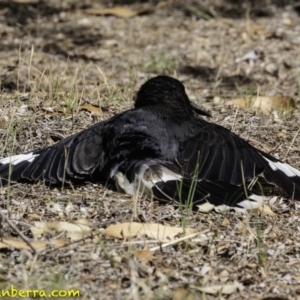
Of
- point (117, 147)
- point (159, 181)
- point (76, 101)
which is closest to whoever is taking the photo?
point (159, 181)

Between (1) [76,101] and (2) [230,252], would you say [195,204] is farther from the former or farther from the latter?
Result: (1) [76,101]

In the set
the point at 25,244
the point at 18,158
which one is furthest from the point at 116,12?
the point at 25,244

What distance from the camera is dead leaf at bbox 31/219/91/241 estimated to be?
4320 millimetres

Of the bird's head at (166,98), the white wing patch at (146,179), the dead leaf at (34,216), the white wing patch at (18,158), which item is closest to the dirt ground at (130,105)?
the dead leaf at (34,216)

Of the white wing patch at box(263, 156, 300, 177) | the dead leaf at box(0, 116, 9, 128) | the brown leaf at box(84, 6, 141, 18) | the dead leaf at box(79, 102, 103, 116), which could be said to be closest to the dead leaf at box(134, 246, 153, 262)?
the white wing patch at box(263, 156, 300, 177)

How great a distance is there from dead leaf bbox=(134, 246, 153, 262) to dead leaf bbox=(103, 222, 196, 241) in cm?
Result: 17

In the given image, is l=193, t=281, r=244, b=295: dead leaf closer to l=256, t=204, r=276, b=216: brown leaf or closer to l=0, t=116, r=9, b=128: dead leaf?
l=256, t=204, r=276, b=216: brown leaf

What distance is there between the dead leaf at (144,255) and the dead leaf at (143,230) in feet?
0.56

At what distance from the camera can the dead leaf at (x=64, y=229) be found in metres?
4.32

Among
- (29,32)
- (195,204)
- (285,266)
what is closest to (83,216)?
(195,204)

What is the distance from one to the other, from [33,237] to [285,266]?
1.33 m

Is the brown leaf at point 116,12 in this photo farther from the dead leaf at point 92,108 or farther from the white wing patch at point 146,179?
the white wing patch at point 146,179

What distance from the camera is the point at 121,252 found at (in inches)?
164

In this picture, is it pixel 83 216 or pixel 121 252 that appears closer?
pixel 121 252
